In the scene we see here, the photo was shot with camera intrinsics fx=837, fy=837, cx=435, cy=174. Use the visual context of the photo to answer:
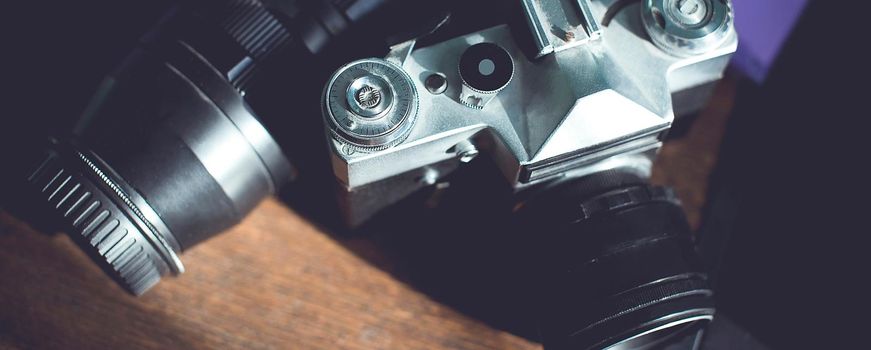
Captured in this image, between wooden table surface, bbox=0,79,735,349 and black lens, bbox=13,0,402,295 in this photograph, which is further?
wooden table surface, bbox=0,79,735,349

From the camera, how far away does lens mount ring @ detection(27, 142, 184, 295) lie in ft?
1.91

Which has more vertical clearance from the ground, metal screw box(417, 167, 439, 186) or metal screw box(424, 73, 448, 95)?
metal screw box(424, 73, 448, 95)

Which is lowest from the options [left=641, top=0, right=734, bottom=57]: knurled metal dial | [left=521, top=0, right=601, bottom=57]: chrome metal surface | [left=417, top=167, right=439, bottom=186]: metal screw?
[left=417, top=167, right=439, bottom=186]: metal screw

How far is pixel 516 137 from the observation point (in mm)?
573

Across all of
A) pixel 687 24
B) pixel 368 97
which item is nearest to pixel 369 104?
pixel 368 97

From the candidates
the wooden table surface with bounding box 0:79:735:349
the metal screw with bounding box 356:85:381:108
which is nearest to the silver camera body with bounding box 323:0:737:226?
the metal screw with bounding box 356:85:381:108

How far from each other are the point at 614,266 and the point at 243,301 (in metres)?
0.32

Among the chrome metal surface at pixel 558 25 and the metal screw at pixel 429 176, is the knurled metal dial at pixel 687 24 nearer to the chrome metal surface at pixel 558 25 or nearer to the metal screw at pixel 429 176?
the chrome metal surface at pixel 558 25

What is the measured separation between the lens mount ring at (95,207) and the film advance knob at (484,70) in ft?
0.80

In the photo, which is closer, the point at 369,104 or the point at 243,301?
the point at 369,104

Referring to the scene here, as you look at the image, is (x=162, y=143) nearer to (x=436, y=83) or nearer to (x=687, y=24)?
(x=436, y=83)

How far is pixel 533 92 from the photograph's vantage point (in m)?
0.57

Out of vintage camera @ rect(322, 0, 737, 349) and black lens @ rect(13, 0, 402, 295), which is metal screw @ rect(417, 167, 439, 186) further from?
black lens @ rect(13, 0, 402, 295)

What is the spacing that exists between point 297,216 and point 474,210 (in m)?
0.16
